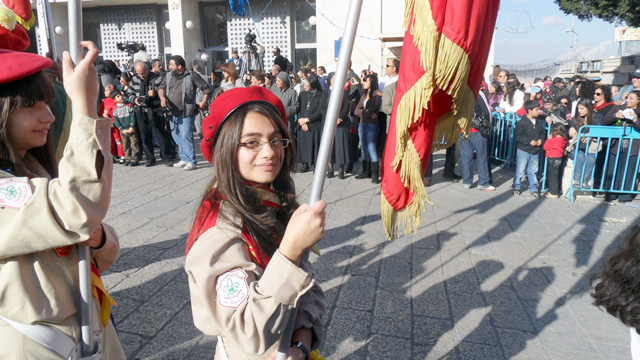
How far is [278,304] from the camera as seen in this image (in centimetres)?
110

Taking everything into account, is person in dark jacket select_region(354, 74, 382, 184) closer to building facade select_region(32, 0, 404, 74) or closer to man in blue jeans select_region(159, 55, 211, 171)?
man in blue jeans select_region(159, 55, 211, 171)

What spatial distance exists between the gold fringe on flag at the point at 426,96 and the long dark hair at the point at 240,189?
0.51 meters

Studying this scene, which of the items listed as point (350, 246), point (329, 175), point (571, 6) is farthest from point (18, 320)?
point (571, 6)

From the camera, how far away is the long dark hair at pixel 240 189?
1356 mm

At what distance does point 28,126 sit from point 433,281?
10.8ft

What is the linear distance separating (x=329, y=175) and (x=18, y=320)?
6803 mm

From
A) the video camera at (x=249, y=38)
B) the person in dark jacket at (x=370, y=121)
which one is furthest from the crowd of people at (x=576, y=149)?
the video camera at (x=249, y=38)

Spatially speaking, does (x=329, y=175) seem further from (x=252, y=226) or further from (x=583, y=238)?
(x=252, y=226)

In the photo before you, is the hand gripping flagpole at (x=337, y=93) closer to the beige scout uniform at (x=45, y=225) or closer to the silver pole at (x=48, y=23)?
the beige scout uniform at (x=45, y=225)

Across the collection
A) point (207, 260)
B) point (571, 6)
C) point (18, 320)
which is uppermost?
point (571, 6)

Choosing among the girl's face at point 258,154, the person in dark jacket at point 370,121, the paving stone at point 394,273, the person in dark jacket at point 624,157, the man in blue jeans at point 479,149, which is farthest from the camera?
the person in dark jacket at point 370,121

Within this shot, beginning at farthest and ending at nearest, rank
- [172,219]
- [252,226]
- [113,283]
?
[172,219], [113,283], [252,226]

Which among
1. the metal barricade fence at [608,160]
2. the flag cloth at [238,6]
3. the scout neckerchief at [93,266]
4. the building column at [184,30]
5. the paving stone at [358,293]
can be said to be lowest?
the paving stone at [358,293]

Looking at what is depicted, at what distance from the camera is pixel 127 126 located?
819cm
